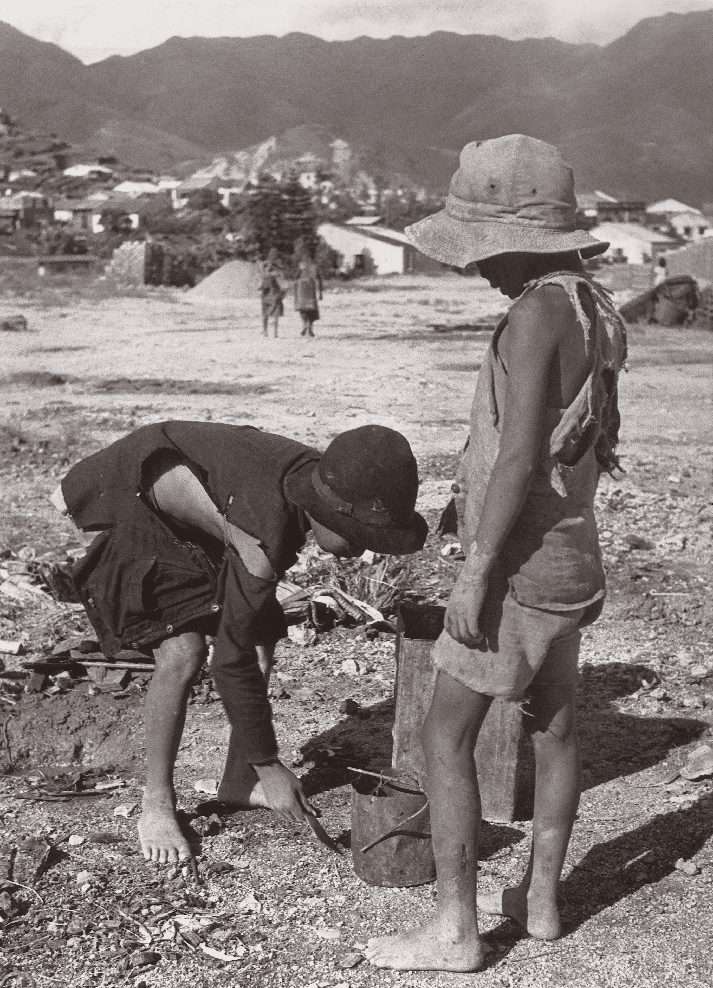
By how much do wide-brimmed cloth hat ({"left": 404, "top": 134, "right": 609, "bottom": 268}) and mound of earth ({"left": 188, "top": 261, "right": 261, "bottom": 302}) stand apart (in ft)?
94.6

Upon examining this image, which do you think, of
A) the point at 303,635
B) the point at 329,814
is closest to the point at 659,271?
the point at 303,635

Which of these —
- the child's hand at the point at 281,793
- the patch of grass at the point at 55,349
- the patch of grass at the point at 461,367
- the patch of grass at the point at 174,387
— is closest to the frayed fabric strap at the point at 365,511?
the child's hand at the point at 281,793

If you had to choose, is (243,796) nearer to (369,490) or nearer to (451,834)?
(451,834)

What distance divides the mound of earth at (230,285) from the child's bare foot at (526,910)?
2874 centimetres

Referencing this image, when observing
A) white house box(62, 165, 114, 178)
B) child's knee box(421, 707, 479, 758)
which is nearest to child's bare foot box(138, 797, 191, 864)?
child's knee box(421, 707, 479, 758)

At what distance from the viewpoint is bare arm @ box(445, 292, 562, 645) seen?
2635 millimetres

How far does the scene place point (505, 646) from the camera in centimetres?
279

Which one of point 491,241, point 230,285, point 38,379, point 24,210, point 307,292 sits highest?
point 24,210

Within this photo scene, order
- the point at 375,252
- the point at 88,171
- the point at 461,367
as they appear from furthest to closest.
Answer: the point at 88,171 < the point at 375,252 < the point at 461,367

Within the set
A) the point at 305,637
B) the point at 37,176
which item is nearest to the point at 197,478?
the point at 305,637

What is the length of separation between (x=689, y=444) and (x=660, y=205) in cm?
10536

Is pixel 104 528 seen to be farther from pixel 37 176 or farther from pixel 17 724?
pixel 37 176

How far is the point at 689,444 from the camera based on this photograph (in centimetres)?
1131

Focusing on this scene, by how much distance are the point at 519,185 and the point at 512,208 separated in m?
0.05
